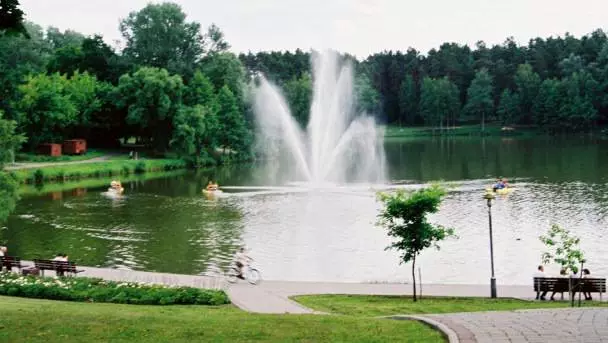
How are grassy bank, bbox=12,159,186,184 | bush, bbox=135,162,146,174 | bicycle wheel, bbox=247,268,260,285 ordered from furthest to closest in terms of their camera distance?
bush, bbox=135,162,146,174 < grassy bank, bbox=12,159,186,184 < bicycle wheel, bbox=247,268,260,285

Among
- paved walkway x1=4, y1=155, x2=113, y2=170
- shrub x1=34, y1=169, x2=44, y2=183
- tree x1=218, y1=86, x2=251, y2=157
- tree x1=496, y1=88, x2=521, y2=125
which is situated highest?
tree x1=496, y1=88, x2=521, y2=125

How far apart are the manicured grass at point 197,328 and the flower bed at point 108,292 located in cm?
525

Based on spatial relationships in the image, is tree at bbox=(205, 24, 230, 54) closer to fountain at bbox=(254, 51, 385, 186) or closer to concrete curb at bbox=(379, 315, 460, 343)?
fountain at bbox=(254, 51, 385, 186)

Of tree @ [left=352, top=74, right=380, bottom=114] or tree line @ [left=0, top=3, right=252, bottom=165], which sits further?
tree @ [left=352, top=74, right=380, bottom=114]

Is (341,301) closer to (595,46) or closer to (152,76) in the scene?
(152,76)

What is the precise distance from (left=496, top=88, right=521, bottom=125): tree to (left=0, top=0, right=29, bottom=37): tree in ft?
→ 530

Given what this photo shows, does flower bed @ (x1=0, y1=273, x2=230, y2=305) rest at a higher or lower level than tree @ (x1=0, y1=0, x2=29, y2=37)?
lower

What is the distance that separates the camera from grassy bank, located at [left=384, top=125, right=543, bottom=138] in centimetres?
16775

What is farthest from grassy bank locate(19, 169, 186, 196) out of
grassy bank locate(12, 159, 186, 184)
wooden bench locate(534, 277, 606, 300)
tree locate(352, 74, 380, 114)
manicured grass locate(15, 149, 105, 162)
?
tree locate(352, 74, 380, 114)

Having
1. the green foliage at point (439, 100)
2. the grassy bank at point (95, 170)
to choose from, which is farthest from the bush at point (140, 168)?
the green foliage at point (439, 100)

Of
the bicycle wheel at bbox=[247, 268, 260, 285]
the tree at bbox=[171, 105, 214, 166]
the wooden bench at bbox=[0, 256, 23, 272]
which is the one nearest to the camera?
the bicycle wheel at bbox=[247, 268, 260, 285]

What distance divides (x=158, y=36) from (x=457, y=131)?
81.6m

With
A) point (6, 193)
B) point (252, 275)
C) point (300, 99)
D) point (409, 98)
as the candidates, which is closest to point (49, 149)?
point (300, 99)

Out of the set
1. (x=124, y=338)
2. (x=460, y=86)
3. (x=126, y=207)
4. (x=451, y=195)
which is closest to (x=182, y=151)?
(x=126, y=207)
